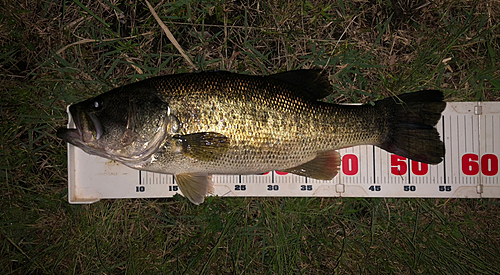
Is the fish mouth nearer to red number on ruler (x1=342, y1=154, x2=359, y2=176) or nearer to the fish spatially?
the fish

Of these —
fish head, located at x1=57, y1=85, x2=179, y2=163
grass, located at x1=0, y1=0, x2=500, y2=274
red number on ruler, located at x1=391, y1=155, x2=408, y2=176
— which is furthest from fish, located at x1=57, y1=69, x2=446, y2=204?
grass, located at x1=0, y1=0, x2=500, y2=274

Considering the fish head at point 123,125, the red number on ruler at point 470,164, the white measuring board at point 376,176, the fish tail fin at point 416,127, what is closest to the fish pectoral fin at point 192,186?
the white measuring board at point 376,176

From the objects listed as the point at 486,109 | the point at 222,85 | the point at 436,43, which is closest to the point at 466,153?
the point at 486,109

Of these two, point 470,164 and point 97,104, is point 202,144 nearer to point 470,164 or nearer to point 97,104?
point 97,104

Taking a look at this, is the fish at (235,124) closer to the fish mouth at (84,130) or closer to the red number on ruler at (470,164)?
the fish mouth at (84,130)

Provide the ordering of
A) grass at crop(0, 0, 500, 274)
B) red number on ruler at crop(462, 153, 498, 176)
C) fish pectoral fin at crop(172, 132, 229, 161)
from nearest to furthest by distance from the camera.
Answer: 1. fish pectoral fin at crop(172, 132, 229, 161)
2. red number on ruler at crop(462, 153, 498, 176)
3. grass at crop(0, 0, 500, 274)
